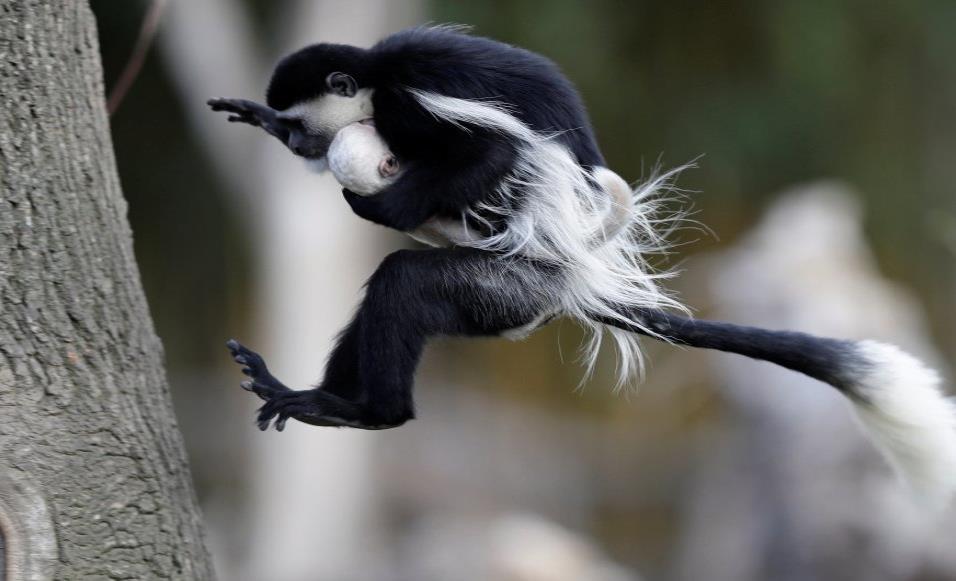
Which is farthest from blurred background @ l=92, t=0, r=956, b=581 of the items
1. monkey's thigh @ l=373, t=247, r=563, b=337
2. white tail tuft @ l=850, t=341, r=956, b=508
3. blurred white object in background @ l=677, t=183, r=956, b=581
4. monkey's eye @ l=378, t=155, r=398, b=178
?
monkey's eye @ l=378, t=155, r=398, b=178

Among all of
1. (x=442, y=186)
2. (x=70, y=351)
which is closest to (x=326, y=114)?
(x=442, y=186)

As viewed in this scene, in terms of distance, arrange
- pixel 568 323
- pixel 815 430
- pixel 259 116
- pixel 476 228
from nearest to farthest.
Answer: pixel 476 228 < pixel 259 116 < pixel 815 430 < pixel 568 323

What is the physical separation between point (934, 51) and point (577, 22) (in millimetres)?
2778

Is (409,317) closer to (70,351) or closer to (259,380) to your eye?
(259,380)

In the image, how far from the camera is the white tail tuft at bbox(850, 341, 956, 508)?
165cm

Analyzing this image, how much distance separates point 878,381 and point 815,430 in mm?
3472

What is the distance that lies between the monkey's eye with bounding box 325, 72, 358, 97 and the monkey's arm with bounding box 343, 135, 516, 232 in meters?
0.18

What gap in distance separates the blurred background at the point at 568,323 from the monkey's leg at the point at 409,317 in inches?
141

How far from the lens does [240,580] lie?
6.18m

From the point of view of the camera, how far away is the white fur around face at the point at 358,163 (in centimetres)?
158

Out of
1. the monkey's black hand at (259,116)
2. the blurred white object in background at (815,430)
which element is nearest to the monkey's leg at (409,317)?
the monkey's black hand at (259,116)

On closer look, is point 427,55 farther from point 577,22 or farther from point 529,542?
point 577,22

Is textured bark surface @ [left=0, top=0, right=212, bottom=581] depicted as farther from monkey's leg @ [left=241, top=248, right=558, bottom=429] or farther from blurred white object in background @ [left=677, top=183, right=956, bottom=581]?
blurred white object in background @ [left=677, top=183, right=956, bottom=581]

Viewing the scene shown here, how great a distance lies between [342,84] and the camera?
5.52ft
